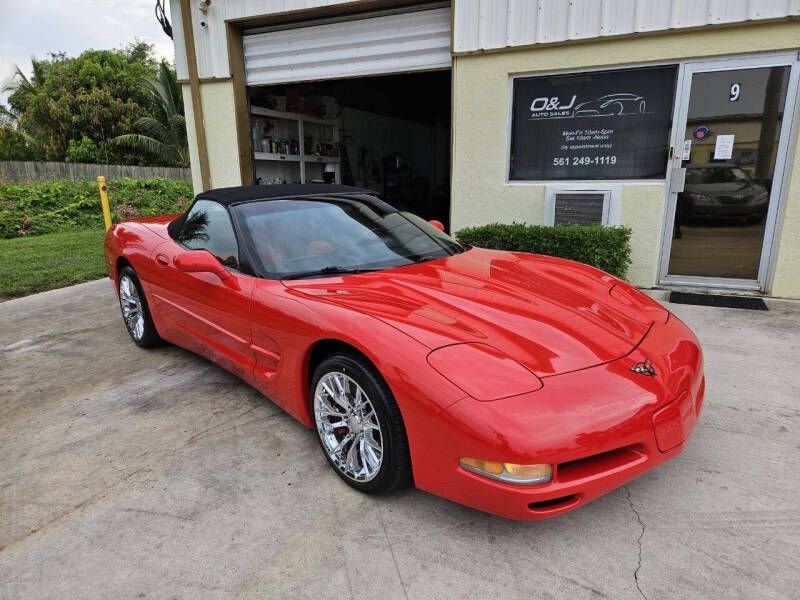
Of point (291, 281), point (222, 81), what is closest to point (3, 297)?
point (222, 81)

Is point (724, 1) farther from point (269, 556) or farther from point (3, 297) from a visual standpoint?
point (3, 297)

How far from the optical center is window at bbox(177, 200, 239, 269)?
301 cm

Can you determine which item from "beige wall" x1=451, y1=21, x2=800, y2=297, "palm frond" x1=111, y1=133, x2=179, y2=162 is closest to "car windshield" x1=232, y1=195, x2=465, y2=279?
"beige wall" x1=451, y1=21, x2=800, y2=297

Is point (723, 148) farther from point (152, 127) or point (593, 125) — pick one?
point (152, 127)

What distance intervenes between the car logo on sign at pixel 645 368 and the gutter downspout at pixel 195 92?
23.6ft

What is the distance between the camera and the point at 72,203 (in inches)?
472

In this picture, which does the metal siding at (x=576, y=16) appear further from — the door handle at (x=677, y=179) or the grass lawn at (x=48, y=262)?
the grass lawn at (x=48, y=262)

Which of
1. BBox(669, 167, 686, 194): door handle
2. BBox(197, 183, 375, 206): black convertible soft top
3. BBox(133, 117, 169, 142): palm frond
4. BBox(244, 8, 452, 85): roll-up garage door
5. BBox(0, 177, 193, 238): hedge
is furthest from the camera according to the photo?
BBox(133, 117, 169, 142): palm frond

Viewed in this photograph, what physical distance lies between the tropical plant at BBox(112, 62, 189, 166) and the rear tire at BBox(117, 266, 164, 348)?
19533 mm

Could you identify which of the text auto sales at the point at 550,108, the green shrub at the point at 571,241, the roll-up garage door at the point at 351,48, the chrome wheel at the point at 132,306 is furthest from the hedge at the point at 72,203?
the text auto sales at the point at 550,108

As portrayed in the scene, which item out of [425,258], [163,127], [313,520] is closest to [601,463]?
[313,520]

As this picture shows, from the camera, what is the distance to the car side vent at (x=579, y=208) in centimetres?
564

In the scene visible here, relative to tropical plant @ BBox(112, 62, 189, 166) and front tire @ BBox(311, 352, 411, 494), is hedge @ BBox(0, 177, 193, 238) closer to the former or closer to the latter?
tropical plant @ BBox(112, 62, 189, 166)

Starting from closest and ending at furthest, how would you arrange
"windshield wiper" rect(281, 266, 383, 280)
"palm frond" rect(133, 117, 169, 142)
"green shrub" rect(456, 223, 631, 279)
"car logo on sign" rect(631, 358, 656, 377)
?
1. "car logo on sign" rect(631, 358, 656, 377)
2. "windshield wiper" rect(281, 266, 383, 280)
3. "green shrub" rect(456, 223, 631, 279)
4. "palm frond" rect(133, 117, 169, 142)
